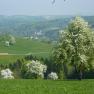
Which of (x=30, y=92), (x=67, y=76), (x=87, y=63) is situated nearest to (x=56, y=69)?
(x=67, y=76)

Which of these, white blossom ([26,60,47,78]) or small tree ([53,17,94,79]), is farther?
white blossom ([26,60,47,78])

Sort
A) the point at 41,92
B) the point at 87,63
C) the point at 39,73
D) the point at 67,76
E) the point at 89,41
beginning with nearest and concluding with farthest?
the point at 41,92, the point at 89,41, the point at 87,63, the point at 39,73, the point at 67,76

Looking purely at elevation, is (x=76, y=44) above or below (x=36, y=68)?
above

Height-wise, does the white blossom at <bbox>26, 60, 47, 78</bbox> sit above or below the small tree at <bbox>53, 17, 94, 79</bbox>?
below

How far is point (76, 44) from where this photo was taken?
1703 inches

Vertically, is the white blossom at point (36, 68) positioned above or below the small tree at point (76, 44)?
below

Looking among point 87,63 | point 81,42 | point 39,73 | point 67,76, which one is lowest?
point 67,76

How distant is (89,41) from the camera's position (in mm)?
42781

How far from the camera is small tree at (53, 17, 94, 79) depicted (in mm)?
42844

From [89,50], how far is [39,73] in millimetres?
84348

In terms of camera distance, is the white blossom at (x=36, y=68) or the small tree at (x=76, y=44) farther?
the white blossom at (x=36, y=68)

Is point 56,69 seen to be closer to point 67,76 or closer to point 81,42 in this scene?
point 67,76

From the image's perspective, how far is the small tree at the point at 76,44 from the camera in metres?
42.8

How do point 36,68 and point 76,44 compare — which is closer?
point 76,44
